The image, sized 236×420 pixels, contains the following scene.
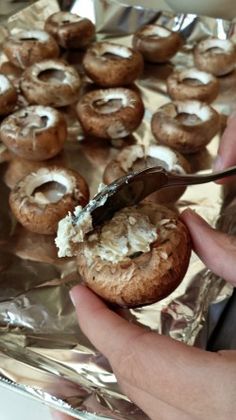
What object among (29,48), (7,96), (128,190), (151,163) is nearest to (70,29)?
(29,48)

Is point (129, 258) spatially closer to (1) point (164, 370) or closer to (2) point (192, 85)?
(1) point (164, 370)

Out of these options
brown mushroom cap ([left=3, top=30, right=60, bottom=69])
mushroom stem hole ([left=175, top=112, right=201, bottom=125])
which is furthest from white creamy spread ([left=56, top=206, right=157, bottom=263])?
brown mushroom cap ([left=3, top=30, right=60, bottom=69])

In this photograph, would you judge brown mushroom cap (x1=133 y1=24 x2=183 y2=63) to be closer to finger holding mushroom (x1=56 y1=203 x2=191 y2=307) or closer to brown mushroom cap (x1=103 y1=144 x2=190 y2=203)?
brown mushroom cap (x1=103 y1=144 x2=190 y2=203)

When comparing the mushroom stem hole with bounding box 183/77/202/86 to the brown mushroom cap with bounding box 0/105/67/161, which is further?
the mushroom stem hole with bounding box 183/77/202/86

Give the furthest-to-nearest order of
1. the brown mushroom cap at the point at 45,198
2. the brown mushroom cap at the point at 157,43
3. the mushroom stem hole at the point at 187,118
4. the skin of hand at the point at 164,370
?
the brown mushroom cap at the point at 157,43
the mushroom stem hole at the point at 187,118
the brown mushroom cap at the point at 45,198
the skin of hand at the point at 164,370

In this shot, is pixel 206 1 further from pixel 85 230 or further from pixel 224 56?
pixel 85 230

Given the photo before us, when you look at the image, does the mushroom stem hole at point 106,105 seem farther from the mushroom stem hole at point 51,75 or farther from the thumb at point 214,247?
the thumb at point 214,247

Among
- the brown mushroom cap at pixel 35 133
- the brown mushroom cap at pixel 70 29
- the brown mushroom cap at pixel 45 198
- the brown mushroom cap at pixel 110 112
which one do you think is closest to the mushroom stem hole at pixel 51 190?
the brown mushroom cap at pixel 45 198
